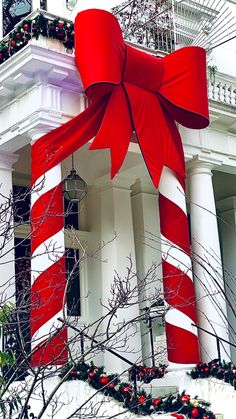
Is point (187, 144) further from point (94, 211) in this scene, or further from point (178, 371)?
point (178, 371)

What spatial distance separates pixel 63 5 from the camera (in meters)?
13.0

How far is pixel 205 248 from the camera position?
12680 millimetres

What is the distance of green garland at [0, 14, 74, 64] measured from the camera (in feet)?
36.9

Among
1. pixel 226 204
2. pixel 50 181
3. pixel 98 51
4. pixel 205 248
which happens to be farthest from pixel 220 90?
pixel 50 181

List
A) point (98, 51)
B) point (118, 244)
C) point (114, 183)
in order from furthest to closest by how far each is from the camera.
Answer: point (114, 183)
point (118, 244)
point (98, 51)

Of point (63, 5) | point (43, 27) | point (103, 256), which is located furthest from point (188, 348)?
point (63, 5)

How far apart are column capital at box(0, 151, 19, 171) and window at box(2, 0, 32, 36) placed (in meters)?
2.45

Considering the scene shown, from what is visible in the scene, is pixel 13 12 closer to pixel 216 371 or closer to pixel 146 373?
pixel 146 373

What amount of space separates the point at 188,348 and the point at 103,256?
3197 mm

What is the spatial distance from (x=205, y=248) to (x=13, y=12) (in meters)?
5.68

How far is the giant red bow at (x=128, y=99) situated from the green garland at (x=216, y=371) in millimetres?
2964

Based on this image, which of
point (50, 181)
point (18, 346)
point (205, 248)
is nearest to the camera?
point (18, 346)

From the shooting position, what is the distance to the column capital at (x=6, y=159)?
12430 mm

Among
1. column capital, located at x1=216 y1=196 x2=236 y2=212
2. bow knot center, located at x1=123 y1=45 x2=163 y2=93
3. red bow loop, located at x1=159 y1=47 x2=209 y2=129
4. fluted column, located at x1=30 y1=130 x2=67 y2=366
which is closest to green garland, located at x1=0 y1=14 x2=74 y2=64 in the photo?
bow knot center, located at x1=123 y1=45 x2=163 y2=93
